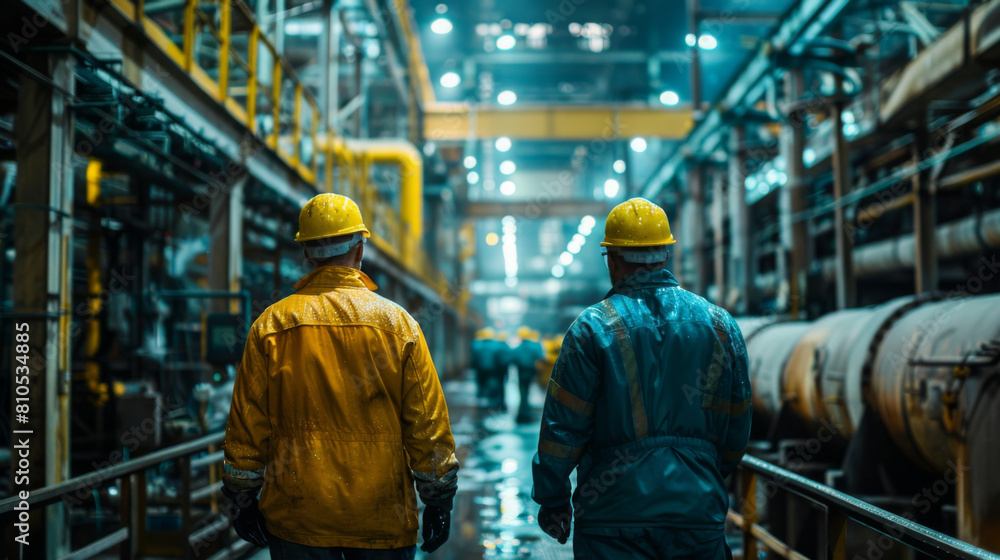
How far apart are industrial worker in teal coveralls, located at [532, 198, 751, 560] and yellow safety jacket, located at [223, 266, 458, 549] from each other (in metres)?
0.40

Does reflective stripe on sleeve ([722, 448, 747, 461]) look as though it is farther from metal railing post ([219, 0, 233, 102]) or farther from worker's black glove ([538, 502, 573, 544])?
metal railing post ([219, 0, 233, 102])

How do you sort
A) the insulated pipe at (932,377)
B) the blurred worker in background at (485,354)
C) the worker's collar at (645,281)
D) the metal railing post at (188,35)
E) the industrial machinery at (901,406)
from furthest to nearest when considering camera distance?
the blurred worker in background at (485,354) < the metal railing post at (188,35) < the insulated pipe at (932,377) < the industrial machinery at (901,406) < the worker's collar at (645,281)

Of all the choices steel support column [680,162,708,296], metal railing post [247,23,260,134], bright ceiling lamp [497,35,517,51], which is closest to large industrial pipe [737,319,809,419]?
metal railing post [247,23,260,134]

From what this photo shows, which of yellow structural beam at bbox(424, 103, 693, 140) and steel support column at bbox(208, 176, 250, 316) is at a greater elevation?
yellow structural beam at bbox(424, 103, 693, 140)

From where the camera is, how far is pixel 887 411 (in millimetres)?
5086

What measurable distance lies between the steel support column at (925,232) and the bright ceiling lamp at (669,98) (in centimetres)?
1737

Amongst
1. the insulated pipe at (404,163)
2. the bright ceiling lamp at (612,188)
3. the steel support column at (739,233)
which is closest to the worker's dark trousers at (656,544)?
the steel support column at (739,233)

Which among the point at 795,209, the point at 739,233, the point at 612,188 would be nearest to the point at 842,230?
the point at 795,209

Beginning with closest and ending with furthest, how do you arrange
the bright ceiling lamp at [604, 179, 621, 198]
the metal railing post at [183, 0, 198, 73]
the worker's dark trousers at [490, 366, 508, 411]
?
the metal railing post at [183, 0, 198, 73]
the worker's dark trousers at [490, 366, 508, 411]
the bright ceiling lamp at [604, 179, 621, 198]

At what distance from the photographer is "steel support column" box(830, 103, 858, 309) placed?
29.7 feet

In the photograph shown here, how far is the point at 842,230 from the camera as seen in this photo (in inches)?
357

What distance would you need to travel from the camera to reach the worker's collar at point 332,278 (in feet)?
7.96

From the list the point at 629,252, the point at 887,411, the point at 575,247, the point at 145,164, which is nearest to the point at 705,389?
the point at 629,252

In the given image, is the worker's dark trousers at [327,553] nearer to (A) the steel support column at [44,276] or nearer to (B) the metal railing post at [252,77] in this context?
(A) the steel support column at [44,276]
